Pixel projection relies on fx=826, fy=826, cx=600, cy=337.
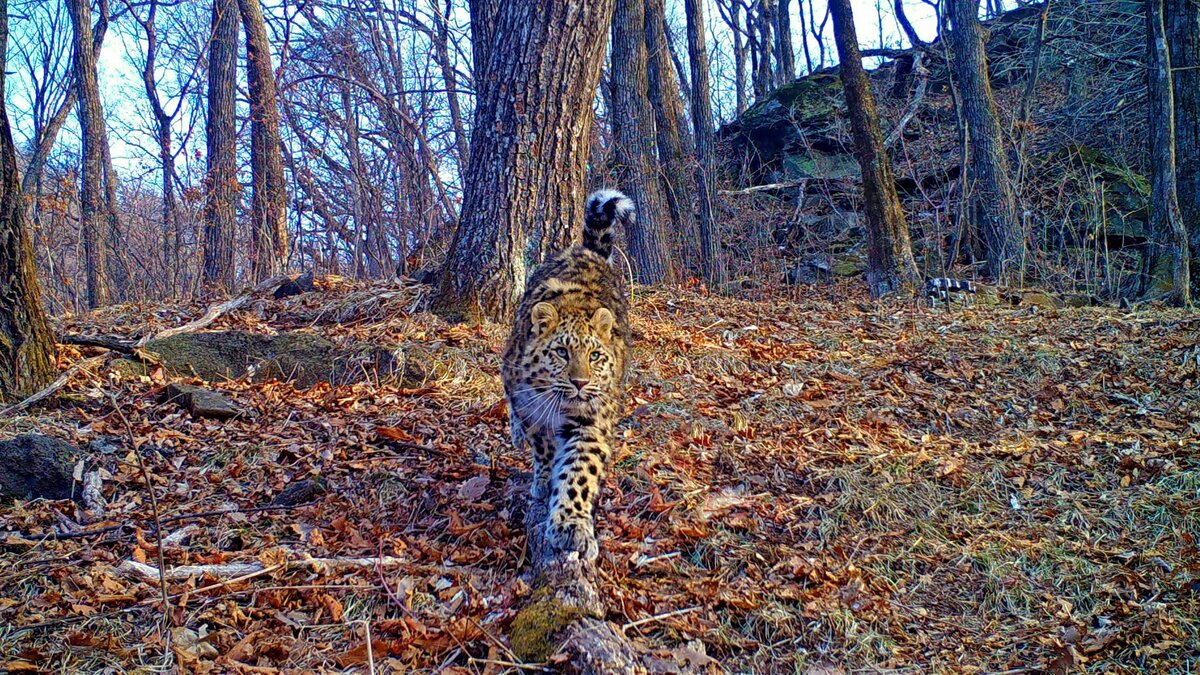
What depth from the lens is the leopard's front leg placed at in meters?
4.65

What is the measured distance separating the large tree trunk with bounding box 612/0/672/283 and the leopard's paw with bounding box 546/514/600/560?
29.3 feet

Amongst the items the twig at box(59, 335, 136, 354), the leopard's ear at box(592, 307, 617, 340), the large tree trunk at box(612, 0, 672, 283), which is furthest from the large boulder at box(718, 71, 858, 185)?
the twig at box(59, 335, 136, 354)

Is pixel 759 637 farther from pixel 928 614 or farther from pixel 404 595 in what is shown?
pixel 404 595

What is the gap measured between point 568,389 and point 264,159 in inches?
418

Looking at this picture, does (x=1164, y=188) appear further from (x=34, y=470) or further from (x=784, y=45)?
(x=784, y=45)

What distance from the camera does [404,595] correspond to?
14.4 ft

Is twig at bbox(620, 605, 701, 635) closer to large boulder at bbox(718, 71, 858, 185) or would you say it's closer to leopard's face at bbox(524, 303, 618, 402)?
leopard's face at bbox(524, 303, 618, 402)

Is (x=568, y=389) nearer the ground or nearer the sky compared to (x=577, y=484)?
nearer the sky

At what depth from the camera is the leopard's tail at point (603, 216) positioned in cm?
689

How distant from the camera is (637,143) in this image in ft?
46.1

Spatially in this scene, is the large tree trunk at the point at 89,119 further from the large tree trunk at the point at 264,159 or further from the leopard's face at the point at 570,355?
the leopard's face at the point at 570,355

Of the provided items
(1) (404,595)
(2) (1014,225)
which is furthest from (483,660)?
(2) (1014,225)

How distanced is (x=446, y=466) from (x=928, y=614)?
3.27 meters

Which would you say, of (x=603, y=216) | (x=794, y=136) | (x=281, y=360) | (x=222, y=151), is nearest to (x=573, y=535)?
(x=603, y=216)
